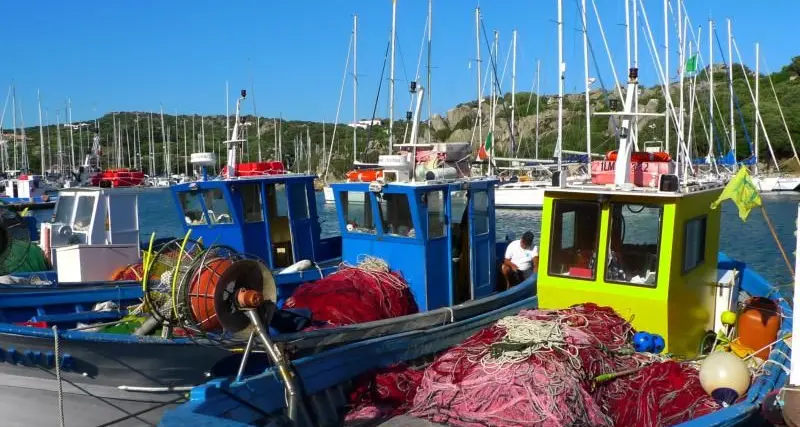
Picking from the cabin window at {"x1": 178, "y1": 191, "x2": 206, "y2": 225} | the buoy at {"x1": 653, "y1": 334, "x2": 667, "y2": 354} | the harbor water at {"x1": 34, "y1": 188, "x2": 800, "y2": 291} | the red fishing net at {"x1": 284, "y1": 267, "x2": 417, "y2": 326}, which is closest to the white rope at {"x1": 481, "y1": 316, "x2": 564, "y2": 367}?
the buoy at {"x1": 653, "y1": 334, "x2": 667, "y2": 354}

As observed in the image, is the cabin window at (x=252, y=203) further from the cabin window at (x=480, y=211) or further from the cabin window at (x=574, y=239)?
the cabin window at (x=574, y=239)

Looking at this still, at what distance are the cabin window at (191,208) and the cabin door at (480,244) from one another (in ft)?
16.0

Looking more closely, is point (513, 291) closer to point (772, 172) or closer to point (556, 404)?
point (556, 404)

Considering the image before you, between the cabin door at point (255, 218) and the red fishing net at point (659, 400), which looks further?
the cabin door at point (255, 218)

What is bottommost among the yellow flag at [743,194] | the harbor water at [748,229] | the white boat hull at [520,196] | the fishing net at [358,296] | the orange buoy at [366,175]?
the harbor water at [748,229]

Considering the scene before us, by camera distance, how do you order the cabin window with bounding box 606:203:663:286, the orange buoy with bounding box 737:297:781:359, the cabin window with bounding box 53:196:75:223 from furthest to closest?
the cabin window with bounding box 53:196:75:223 → the orange buoy with bounding box 737:297:781:359 → the cabin window with bounding box 606:203:663:286

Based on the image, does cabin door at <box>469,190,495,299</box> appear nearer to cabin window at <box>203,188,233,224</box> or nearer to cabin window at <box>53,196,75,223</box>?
cabin window at <box>203,188,233,224</box>

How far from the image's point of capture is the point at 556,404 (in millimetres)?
5949

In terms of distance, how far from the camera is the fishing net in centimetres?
879

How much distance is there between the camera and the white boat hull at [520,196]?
46562mm

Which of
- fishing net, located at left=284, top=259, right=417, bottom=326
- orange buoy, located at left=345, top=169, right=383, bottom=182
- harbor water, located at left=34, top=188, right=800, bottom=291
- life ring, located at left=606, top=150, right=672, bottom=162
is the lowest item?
harbor water, located at left=34, top=188, right=800, bottom=291

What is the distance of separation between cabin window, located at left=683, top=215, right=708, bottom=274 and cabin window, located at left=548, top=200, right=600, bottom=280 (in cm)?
91

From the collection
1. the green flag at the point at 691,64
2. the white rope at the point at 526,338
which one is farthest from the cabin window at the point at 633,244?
the green flag at the point at 691,64

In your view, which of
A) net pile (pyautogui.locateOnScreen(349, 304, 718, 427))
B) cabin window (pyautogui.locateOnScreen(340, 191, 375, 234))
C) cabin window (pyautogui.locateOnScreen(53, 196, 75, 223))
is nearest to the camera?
net pile (pyautogui.locateOnScreen(349, 304, 718, 427))
